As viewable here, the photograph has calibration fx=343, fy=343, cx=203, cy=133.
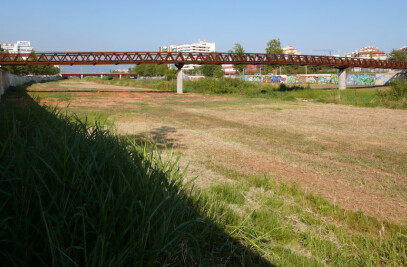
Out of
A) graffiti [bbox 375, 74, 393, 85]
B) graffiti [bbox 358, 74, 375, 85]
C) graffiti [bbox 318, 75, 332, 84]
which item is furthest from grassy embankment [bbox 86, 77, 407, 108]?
graffiti [bbox 318, 75, 332, 84]

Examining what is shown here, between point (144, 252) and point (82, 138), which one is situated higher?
point (82, 138)

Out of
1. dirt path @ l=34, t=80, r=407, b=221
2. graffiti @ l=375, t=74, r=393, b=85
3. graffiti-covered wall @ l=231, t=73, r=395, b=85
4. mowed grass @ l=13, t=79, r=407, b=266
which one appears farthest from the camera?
graffiti-covered wall @ l=231, t=73, r=395, b=85

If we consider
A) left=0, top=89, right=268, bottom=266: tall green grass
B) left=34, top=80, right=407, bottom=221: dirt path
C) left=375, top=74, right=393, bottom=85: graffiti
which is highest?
left=375, top=74, right=393, bottom=85: graffiti

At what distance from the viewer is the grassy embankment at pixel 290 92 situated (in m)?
24.6

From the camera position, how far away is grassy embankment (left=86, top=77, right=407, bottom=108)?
24.6m

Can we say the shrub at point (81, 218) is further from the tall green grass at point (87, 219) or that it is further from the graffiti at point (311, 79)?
the graffiti at point (311, 79)

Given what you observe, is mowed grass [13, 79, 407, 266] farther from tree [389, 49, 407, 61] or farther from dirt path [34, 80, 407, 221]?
tree [389, 49, 407, 61]

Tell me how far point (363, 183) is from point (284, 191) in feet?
5.40

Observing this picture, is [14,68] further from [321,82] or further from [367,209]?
[367,209]

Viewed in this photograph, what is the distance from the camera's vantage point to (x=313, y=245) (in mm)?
3428

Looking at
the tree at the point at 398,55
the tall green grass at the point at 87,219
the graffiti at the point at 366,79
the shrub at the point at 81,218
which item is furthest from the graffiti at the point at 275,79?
the shrub at the point at 81,218

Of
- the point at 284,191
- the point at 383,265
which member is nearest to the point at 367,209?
the point at 284,191

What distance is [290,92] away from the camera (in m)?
36.5

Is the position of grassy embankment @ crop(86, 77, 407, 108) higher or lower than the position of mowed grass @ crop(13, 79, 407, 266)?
higher
